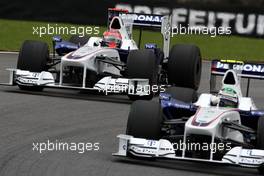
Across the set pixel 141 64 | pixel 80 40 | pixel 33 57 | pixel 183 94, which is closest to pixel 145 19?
pixel 80 40

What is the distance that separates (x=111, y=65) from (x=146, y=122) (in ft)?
20.5

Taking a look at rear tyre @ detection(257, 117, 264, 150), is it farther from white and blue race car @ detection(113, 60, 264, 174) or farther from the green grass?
the green grass

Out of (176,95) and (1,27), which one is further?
(1,27)

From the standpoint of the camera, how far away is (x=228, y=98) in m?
11.0

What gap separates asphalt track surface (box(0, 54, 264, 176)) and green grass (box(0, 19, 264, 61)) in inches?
309

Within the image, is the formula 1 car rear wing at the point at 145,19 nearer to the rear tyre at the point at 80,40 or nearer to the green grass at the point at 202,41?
the rear tyre at the point at 80,40

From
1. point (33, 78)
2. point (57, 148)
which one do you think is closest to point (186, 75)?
point (33, 78)

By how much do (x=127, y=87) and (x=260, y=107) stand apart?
8.91 feet

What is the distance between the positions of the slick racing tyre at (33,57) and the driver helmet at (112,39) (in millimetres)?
1574

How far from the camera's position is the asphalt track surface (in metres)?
9.52

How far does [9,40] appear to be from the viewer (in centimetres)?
2592

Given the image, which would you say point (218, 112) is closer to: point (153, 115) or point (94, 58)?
point (153, 115)

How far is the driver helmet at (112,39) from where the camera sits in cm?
1676

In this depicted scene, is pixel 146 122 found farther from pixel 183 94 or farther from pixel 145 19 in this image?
pixel 145 19
